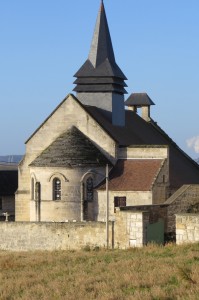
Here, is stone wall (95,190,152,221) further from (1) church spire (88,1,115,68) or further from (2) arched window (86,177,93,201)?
(1) church spire (88,1,115,68)

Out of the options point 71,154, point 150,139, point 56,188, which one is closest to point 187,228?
point 71,154

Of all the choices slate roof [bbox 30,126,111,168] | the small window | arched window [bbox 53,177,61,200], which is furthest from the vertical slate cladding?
the small window

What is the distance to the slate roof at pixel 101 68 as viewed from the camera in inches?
2008

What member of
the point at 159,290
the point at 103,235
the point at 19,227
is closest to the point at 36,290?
the point at 159,290

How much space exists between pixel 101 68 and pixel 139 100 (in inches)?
421

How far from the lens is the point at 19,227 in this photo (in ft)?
127

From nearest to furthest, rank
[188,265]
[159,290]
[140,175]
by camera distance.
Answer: [159,290] < [188,265] < [140,175]

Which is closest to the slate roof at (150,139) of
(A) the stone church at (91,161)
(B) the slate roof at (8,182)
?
(A) the stone church at (91,161)

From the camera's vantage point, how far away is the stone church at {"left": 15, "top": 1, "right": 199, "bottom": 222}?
44.1m

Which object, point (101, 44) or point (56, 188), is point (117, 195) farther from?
point (101, 44)

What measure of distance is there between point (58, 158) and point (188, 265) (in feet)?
78.1

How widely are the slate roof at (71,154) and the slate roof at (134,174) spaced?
1.10 metres

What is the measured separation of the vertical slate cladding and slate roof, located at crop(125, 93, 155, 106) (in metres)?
8.42

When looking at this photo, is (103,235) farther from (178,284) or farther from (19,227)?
(178,284)
